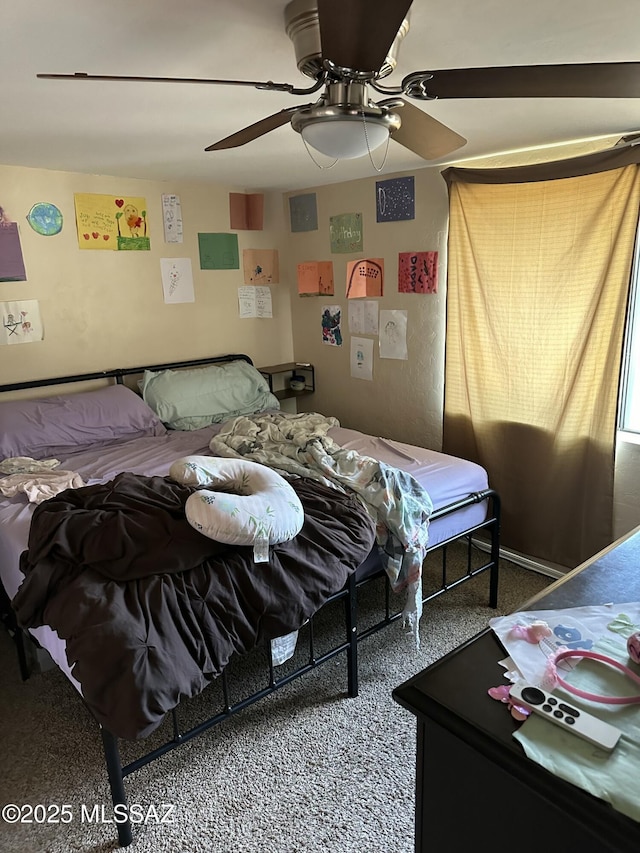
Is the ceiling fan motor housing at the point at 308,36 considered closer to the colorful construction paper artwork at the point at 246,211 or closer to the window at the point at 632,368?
the window at the point at 632,368

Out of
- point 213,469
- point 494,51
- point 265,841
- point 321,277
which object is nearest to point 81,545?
point 213,469

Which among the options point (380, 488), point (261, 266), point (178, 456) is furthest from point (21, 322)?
point (380, 488)

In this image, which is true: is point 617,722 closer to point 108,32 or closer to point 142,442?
point 108,32

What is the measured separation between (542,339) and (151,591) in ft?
6.90

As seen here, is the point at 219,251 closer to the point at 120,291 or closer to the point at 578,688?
the point at 120,291

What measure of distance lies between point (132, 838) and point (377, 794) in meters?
0.72

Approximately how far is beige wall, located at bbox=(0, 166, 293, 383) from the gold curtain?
1483mm

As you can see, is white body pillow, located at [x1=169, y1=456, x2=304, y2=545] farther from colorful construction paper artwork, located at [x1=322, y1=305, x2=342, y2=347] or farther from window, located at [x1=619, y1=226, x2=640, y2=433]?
colorful construction paper artwork, located at [x1=322, y1=305, x2=342, y2=347]

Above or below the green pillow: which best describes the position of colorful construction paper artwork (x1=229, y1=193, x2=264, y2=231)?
above

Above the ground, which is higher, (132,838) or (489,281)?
(489,281)

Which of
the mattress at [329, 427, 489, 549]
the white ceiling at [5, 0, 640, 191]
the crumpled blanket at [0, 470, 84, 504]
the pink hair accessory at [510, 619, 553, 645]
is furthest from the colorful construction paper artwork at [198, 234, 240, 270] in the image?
the pink hair accessory at [510, 619, 553, 645]

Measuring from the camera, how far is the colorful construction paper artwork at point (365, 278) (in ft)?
11.3

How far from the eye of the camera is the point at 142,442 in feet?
9.84

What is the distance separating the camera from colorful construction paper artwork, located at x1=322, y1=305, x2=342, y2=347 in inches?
148
